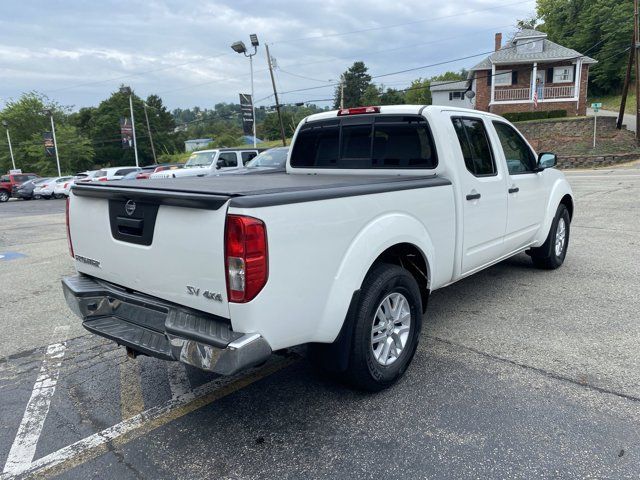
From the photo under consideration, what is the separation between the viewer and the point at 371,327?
3.02m

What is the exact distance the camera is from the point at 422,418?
9.66 ft

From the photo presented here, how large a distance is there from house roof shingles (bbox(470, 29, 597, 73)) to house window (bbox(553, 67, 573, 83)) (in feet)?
3.72

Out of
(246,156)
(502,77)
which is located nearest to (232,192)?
(246,156)

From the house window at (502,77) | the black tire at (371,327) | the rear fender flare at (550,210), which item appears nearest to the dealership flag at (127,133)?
the house window at (502,77)

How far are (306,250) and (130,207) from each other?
1166 millimetres

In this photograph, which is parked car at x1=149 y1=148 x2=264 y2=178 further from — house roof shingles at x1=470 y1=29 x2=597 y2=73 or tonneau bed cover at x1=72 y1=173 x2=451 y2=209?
house roof shingles at x1=470 y1=29 x2=597 y2=73

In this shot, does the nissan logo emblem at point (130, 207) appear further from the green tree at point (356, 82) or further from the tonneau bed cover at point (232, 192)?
the green tree at point (356, 82)

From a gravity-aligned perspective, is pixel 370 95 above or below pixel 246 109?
above

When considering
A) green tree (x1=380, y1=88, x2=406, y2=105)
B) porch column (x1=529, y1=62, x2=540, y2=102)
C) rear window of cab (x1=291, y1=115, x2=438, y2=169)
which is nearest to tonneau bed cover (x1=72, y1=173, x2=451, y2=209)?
rear window of cab (x1=291, y1=115, x2=438, y2=169)

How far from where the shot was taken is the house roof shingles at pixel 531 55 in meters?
37.5

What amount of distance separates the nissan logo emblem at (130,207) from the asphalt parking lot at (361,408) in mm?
1331


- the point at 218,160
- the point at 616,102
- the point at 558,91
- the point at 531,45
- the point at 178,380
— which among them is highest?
the point at 531,45

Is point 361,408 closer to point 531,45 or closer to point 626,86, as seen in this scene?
point 626,86

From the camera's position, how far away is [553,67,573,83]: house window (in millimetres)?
38219
